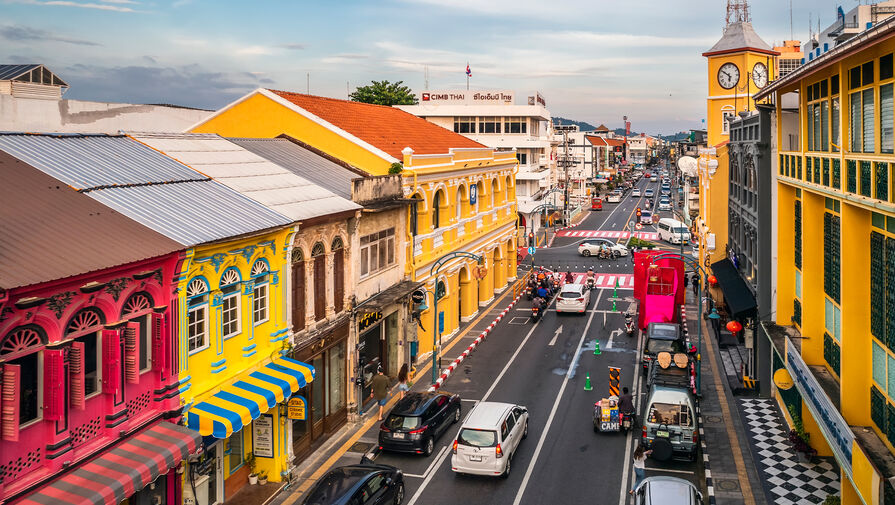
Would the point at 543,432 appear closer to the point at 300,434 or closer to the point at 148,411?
the point at 300,434

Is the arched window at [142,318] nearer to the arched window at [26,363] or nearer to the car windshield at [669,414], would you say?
the arched window at [26,363]

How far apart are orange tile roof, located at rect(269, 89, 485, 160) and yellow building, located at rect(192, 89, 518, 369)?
0.10 m

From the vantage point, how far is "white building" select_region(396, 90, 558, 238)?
82875mm

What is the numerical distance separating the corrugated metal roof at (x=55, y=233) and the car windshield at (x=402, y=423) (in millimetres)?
9828

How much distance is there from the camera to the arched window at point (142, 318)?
1534 cm

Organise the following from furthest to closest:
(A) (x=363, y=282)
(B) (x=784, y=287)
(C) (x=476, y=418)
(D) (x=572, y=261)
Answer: (D) (x=572, y=261)
(A) (x=363, y=282)
(B) (x=784, y=287)
(C) (x=476, y=418)

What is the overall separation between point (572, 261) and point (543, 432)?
42.4m

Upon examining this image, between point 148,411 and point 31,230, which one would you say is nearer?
point 31,230

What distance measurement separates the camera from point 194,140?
24594 mm

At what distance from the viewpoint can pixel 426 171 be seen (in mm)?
33688

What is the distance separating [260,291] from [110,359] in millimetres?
6199

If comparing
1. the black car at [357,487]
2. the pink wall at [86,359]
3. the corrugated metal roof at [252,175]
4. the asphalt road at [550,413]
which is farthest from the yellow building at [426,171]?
the pink wall at [86,359]

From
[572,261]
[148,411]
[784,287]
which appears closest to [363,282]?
[148,411]

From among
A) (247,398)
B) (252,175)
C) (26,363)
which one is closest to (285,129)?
(252,175)
